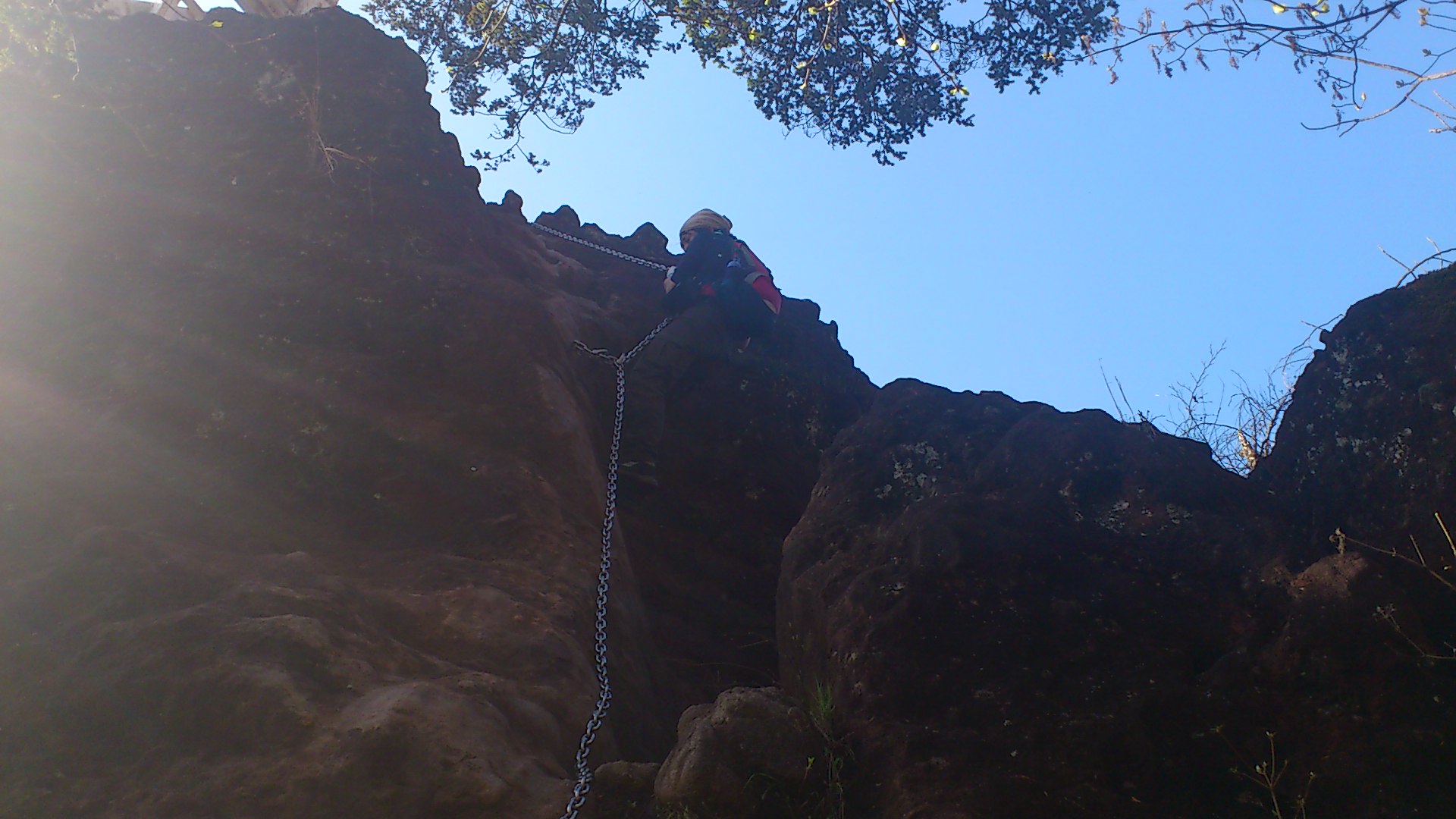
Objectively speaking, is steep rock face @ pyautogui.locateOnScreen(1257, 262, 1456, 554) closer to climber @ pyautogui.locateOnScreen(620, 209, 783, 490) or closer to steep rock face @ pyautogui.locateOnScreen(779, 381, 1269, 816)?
steep rock face @ pyautogui.locateOnScreen(779, 381, 1269, 816)

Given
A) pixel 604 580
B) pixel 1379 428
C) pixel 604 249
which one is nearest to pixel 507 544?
pixel 604 580

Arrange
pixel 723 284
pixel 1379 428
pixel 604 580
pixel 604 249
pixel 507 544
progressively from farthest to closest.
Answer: pixel 604 249, pixel 723 284, pixel 604 580, pixel 507 544, pixel 1379 428

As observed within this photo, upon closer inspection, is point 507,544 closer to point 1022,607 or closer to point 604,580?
point 604,580

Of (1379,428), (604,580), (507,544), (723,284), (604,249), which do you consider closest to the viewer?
(1379,428)

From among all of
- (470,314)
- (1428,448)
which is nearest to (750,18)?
(470,314)

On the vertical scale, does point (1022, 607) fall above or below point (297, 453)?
above

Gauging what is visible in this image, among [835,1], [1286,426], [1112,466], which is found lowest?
[1112,466]

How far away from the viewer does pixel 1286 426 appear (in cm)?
466

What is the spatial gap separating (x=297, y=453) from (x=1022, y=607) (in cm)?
384

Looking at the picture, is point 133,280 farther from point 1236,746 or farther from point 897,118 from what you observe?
point 897,118

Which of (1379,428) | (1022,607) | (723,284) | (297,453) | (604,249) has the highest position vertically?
(604,249)

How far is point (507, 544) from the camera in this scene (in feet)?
17.4

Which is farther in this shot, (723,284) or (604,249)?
(604,249)

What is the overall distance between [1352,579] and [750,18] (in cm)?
666
